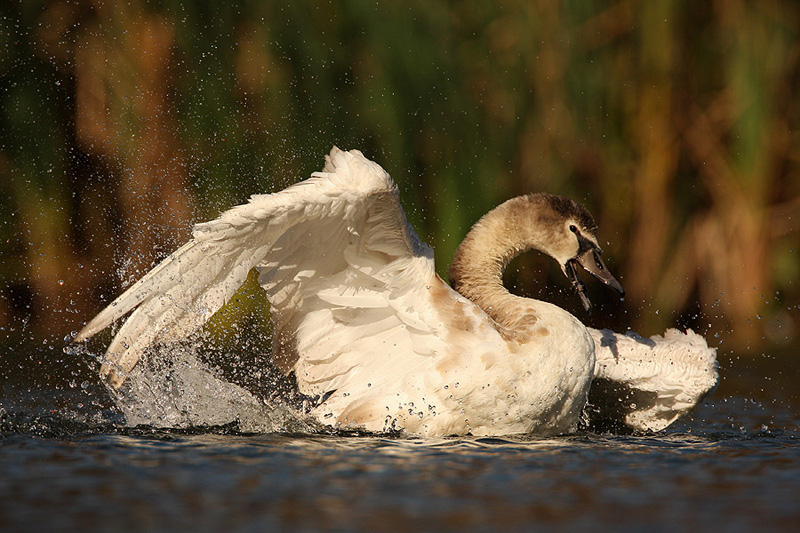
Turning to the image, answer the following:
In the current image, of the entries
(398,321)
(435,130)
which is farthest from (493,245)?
(435,130)

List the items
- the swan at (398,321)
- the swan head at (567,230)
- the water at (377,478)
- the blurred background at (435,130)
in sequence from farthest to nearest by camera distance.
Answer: the blurred background at (435,130) < the swan head at (567,230) < the swan at (398,321) < the water at (377,478)

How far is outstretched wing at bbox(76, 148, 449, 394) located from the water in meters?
0.44

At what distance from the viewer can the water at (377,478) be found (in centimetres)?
327

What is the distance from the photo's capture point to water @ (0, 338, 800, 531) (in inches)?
129

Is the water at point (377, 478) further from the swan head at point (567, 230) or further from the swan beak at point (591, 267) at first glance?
the swan head at point (567, 230)

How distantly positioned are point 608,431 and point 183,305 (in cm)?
220

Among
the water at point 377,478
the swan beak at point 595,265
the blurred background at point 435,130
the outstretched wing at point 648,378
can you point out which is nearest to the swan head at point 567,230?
the swan beak at point 595,265

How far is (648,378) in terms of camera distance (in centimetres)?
525

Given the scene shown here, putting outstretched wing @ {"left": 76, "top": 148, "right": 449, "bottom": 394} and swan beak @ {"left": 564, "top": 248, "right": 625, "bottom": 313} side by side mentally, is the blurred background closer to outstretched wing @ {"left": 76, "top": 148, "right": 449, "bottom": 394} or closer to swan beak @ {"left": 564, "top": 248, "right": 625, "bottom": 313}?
swan beak @ {"left": 564, "top": 248, "right": 625, "bottom": 313}

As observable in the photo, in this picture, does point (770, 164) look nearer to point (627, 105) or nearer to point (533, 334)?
point (627, 105)

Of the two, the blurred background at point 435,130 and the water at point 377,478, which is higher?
the blurred background at point 435,130

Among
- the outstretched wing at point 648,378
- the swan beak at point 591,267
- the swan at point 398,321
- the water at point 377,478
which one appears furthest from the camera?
the swan beak at point 591,267

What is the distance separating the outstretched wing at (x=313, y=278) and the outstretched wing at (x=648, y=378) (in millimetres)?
969

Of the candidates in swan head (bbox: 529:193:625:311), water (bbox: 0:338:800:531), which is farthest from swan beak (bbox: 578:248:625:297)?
water (bbox: 0:338:800:531)
